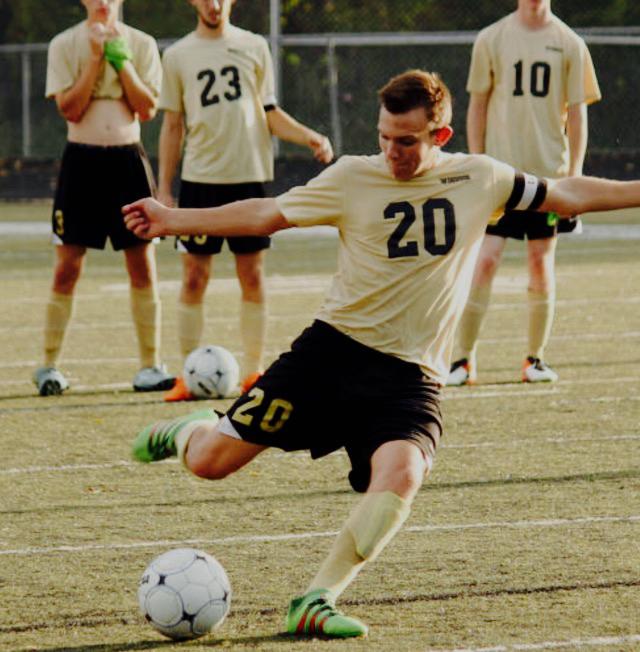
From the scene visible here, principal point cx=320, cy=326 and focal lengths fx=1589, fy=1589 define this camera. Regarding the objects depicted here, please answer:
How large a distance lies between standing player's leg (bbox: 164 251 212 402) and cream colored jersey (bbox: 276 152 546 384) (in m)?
4.02

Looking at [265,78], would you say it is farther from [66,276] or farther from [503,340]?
[503,340]

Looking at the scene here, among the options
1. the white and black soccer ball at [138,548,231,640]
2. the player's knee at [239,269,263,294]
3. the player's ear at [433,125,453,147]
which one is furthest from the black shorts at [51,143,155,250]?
the white and black soccer ball at [138,548,231,640]

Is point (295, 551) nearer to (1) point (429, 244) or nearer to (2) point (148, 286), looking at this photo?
(1) point (429, 244)

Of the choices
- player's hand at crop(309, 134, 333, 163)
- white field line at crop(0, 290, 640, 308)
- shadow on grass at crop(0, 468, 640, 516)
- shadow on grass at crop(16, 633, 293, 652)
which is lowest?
white field line at crop(0, 290, 640, 308)

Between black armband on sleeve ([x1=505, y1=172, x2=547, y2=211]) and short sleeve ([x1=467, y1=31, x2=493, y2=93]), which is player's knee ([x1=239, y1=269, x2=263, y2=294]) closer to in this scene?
short sleeve ([x1=467, y1=31, x2=493, y2=93])

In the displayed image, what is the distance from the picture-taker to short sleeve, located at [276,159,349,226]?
517 centimetres

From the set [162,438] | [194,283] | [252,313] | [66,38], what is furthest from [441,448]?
[66,38]

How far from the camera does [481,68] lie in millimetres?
9531

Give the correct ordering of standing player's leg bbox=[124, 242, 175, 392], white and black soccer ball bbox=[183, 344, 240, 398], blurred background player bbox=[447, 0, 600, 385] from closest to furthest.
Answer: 1. white and black soccer ball bbox=[183, 344, 240, 398]
2. standing player's leg bbox=[124, 242, 175, 392]
3. blurred background player bbox=[447, 0, 600, 385]

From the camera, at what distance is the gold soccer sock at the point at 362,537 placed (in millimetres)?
4711

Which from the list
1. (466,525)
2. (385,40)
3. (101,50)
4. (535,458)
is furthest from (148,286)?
(385,40)

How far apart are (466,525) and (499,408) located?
104 inches

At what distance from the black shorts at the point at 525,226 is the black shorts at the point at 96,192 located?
6.87ft

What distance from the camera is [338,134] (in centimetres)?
2452
